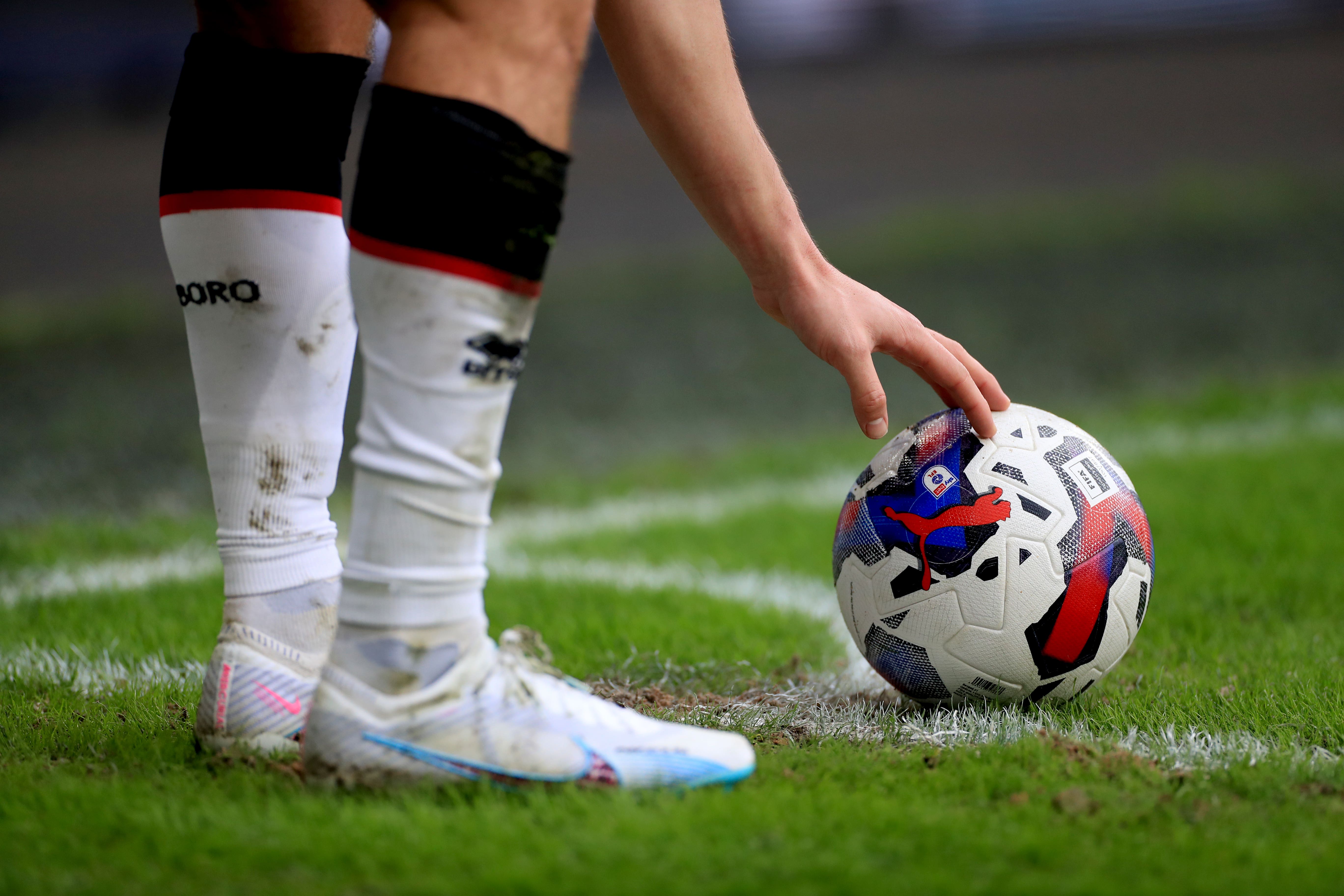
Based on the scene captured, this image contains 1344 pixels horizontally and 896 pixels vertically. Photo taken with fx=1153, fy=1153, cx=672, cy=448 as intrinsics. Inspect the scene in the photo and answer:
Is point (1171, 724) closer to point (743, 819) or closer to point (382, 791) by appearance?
point (743, 819)

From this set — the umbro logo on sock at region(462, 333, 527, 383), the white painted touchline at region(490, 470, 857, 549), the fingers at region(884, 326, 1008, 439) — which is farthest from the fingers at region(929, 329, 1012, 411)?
the white painted touchline at region(490, 470, 857, 549)

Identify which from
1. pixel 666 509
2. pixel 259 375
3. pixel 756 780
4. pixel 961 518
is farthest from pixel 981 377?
pixel 666 509

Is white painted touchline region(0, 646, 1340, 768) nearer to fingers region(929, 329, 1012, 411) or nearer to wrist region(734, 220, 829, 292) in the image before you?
fingers region(929, 329, 1012, 411)

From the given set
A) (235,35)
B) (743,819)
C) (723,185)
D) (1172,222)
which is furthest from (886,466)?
(1172,222)

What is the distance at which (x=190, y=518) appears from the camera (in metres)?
4.24

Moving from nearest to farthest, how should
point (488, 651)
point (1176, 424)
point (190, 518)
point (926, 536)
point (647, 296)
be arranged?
point (488, 651) → point (926, 536) → point (190, 518) → point (1176, 424) → point (647, 296)

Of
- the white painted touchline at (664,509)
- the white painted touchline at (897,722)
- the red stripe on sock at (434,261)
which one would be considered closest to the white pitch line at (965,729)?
the white painted touchline at (897,722)

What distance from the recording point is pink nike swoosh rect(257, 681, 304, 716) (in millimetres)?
1821

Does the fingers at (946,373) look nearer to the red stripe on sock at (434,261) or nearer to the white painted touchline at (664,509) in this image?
the red stripe on sock at (434,261)

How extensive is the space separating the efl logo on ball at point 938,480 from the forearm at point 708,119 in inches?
17.7

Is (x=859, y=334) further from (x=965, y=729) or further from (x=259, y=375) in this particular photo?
(x=259, y=375)

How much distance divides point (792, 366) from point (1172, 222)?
543 cm

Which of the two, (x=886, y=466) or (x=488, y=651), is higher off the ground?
(x=886, y=466)

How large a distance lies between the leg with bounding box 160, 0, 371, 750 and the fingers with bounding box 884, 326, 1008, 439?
1.01 metres
